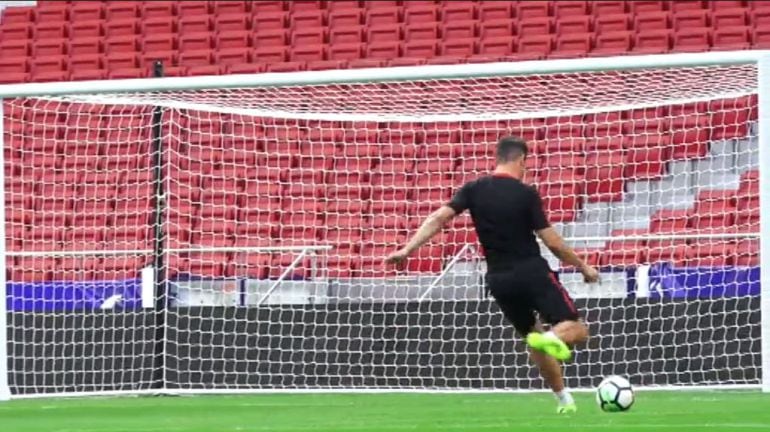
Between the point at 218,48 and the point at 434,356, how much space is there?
8.77m

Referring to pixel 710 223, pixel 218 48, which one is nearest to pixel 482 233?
pixel 710 223

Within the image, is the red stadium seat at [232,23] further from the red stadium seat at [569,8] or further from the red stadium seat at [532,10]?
the red stadium seat at [569,8]

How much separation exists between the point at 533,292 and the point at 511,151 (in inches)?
28.8

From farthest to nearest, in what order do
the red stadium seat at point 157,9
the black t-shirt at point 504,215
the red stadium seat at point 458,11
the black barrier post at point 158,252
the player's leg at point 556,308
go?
the red stadium seat at point 157,9 < the red stadium seat at point 458,11 < the black barrier post at point 158,252 < the black t-shirt at point 504,215 < the player's leg at point 556,308

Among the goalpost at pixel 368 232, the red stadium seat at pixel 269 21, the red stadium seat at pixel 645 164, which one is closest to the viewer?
the goalpost at pixel 368 232

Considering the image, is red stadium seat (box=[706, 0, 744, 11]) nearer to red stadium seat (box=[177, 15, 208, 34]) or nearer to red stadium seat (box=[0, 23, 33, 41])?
red stadium seat (box=[177, 15, 208, 34])

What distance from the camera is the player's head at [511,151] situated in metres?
8.80

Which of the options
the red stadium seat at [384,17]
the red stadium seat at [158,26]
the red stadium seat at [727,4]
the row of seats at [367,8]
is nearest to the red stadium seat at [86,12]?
the row of seats at [367,8]

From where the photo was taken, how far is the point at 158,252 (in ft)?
42.6

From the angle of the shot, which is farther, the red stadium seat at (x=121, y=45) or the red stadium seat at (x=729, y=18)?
the red stadium seat at (x=121, y=45)

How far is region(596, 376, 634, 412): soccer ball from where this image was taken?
27.1ft

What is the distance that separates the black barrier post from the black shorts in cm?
465

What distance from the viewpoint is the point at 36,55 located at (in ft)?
69.3

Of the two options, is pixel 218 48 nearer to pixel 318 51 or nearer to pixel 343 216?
pixel 318 51
